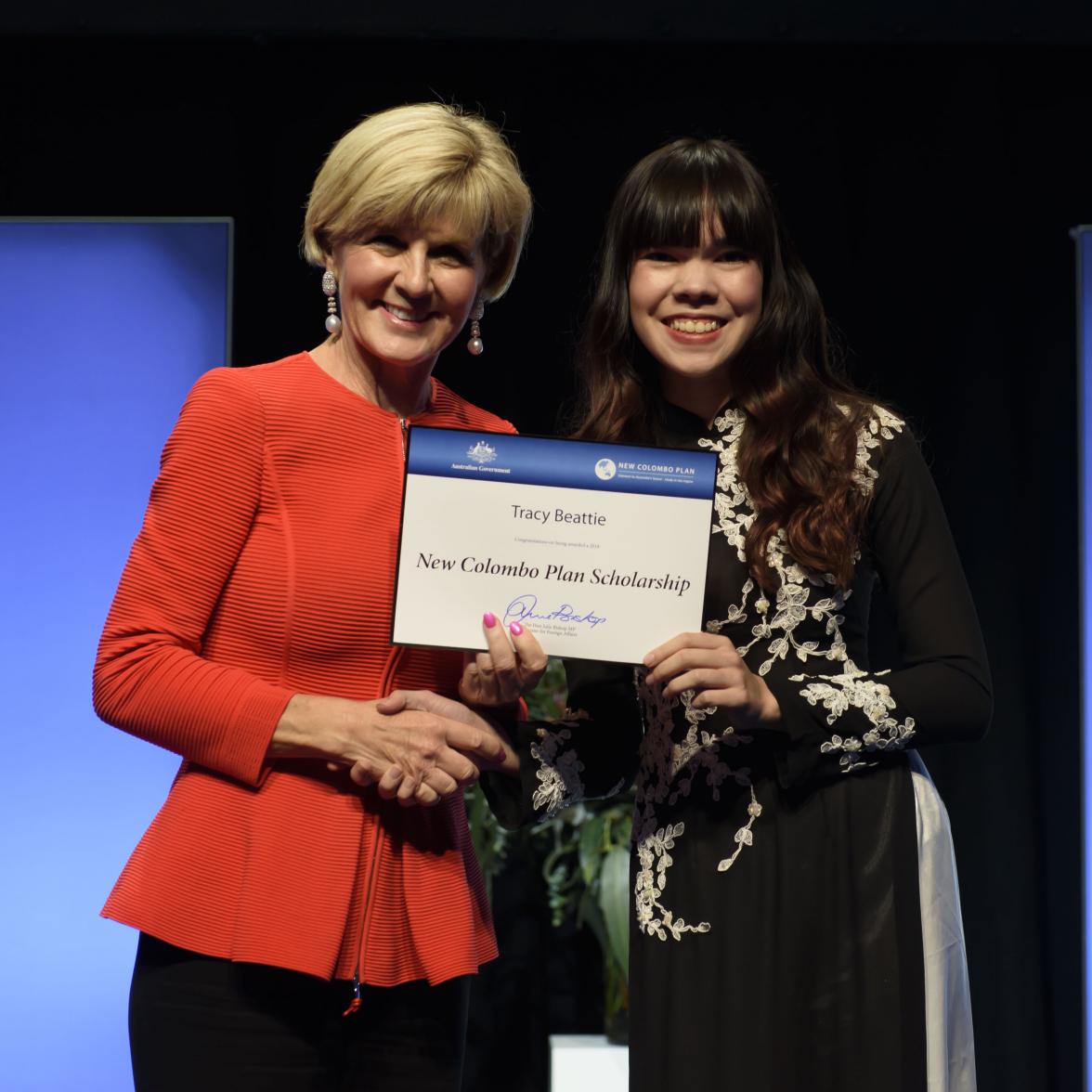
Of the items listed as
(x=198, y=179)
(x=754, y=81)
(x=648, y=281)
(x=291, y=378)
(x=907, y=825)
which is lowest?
(x=907, y=825)

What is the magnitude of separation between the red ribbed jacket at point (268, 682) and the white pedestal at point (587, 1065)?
2.19 metres

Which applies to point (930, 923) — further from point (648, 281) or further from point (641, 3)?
point (641, 3)

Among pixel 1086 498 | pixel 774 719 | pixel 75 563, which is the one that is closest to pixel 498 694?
pixel 774 719

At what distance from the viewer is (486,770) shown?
175 centimetres

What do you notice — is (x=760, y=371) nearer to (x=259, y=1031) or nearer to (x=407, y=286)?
(x=407, y=286)

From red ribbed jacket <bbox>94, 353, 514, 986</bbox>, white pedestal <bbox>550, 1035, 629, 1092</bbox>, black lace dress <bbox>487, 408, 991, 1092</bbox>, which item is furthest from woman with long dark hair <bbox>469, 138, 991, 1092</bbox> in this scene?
white pedestal <bbox>550, 1035, 629, 1092</bbox>

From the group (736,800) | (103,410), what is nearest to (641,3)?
(103,410)

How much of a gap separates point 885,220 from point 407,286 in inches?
86.0

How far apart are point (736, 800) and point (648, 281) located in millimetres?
628

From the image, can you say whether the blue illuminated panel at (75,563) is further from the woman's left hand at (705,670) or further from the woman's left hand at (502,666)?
the woman's left hand at (705,670)

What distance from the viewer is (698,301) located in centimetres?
173

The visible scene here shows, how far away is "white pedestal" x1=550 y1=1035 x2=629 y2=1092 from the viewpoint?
3.62 metres

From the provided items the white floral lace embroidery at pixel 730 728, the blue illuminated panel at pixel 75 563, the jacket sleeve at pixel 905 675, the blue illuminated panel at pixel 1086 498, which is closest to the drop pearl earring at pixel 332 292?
the white floral lace embroidery at pixel 730 728
